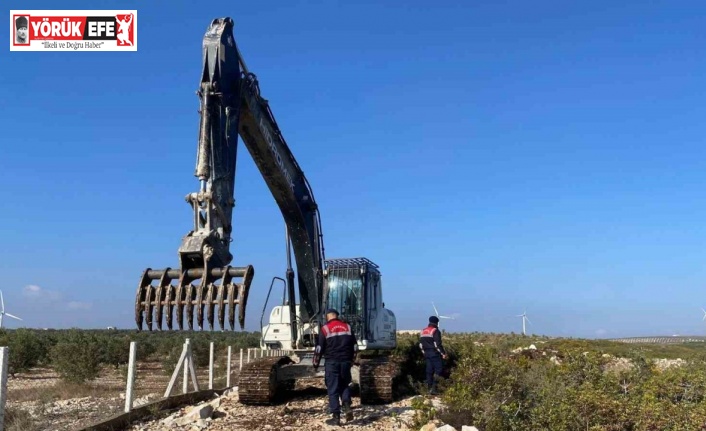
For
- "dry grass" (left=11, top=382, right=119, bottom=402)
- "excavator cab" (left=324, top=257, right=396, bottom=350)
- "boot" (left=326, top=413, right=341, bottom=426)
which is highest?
"excavator cab" (left=324, top=257, right=396, bottom=350)

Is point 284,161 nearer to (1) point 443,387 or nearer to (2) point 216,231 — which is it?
(2) point 216,231

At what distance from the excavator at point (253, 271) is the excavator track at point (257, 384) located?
0.02 metres

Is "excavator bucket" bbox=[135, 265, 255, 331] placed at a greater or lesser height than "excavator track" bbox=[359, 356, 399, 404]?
greater

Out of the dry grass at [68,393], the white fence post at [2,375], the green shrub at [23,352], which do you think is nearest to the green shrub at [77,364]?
the dry grass at [68,393]

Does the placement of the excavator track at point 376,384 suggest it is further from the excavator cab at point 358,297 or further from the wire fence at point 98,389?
Result: the wire fence at point 98,389

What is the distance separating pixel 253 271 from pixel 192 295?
3.02ft

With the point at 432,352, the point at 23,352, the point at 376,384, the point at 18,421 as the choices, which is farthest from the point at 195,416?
the point at 23,352

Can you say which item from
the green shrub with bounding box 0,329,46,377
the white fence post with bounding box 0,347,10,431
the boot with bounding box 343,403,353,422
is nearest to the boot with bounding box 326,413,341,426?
the boot with bounding box 343,403,353,422

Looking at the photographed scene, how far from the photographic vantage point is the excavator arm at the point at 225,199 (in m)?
9.05

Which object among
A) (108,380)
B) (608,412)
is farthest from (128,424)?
(108,380)

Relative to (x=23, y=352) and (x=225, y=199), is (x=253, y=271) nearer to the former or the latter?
(x=225, y=199)

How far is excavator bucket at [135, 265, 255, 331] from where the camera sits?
8.83 metres

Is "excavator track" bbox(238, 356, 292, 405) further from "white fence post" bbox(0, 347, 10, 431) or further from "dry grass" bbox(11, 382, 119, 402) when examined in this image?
"dry grass" bbox(11, 382, 119, 402)

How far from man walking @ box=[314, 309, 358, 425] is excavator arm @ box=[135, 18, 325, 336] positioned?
2271mm
